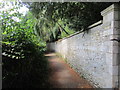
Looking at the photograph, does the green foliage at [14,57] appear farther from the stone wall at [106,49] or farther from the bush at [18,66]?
the stone wall at [106,49]

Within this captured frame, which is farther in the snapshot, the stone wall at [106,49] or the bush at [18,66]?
the bush at [18,66]

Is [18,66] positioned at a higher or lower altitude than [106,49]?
lower

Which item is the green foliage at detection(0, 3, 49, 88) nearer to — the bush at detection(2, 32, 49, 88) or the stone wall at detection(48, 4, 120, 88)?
the bush at detection(2, 32, 49, 88)

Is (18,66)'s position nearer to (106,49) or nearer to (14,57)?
(14,57)

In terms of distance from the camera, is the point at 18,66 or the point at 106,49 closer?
the point at 106,49

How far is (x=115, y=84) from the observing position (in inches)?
89.5

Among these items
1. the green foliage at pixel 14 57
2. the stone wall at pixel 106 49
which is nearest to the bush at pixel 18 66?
the green foliage at pixel 14 57

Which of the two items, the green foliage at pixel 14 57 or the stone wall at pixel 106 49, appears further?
the green foliage at pixel 14 57

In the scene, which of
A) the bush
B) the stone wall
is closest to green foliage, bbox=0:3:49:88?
the bush

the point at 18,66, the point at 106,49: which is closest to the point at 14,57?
the point at 18,66

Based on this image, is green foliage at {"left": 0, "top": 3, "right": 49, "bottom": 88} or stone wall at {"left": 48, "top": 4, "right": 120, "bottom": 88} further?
green foliage at {"left": 0, "top": 3, "right": 49, "bottom": 88}

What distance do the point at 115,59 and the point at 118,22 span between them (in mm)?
878

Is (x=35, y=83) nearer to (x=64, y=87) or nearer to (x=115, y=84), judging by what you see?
(x=64, y=87)

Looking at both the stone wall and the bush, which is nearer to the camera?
the stone wall
